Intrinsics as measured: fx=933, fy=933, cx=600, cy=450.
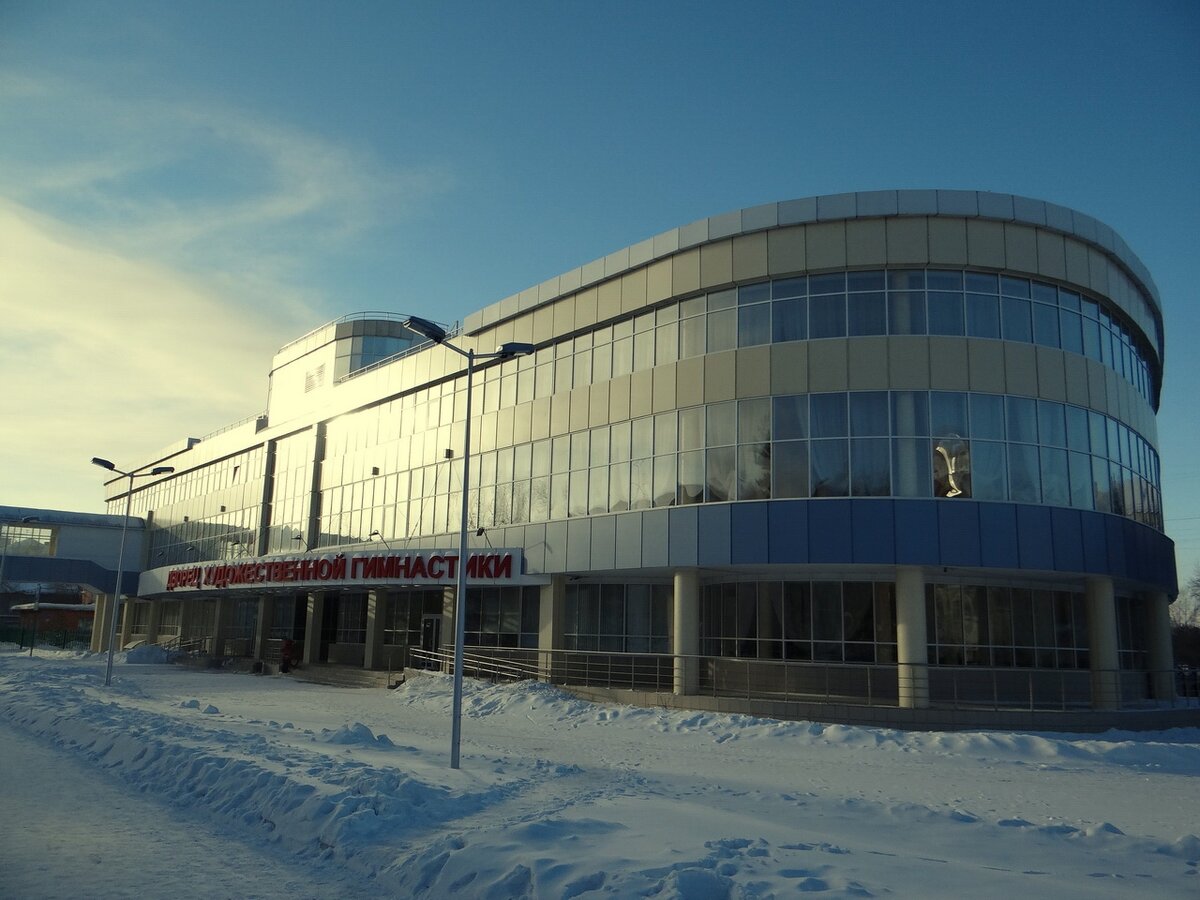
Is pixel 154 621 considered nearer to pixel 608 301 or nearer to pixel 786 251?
pixel 608 301

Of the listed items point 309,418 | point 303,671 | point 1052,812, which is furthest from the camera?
point 309,418

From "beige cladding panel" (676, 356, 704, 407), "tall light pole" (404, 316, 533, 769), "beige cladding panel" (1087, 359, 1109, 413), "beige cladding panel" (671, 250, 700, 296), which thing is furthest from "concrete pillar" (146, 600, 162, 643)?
"beige cladding panel" (1087, 359, 1109, 413)

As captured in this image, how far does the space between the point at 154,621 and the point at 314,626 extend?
31.9 m

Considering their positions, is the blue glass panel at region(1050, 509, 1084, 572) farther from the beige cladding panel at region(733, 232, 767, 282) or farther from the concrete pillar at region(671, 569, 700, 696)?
the beige cladding panel at region(733, 232, 767, 282)

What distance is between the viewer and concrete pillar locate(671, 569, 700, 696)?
25.9 meters

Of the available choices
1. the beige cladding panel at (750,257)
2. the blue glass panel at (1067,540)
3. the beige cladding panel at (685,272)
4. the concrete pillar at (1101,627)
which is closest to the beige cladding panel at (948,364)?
the blue glass panel at (1067,540)

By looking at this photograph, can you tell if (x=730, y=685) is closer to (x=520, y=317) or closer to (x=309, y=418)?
(x=520, y=317)

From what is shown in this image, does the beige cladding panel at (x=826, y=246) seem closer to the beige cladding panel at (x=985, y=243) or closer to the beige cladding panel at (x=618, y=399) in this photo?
the beige cladding panel at (x=985, y=243)

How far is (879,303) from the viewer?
25.1m

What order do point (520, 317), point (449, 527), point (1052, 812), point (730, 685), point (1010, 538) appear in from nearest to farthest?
point (1052, 812) → point (1010, 538) → point (730, 685) → point (520, 317) → point (449, 527)

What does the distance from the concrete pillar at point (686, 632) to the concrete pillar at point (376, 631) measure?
16.9m

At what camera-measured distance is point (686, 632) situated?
26719 mm

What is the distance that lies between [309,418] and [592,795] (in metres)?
38.8

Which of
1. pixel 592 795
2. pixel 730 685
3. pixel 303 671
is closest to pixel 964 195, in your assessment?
pixel 730 685
